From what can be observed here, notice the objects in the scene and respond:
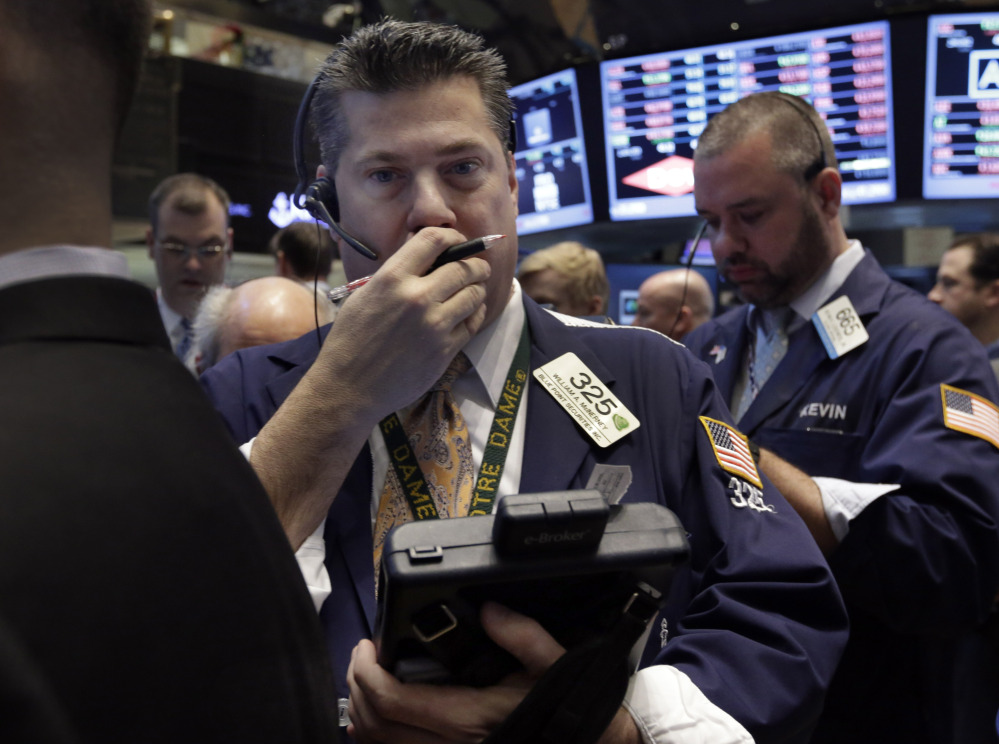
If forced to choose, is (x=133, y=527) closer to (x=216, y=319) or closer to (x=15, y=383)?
(x=15, y=383)

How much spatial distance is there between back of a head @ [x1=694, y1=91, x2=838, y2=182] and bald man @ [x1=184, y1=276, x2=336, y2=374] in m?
1.05

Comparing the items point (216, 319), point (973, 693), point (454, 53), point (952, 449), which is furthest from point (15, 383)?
point (973, 693)

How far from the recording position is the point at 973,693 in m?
2.15

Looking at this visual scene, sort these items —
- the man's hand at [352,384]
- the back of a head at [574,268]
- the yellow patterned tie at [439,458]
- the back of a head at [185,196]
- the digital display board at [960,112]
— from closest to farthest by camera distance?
the man's hand at [352,384]
the yellow patterned tie at [439,458]
the digital display board at [960,112]
the back of a head at [574,268]
the back of a head at [185,196]

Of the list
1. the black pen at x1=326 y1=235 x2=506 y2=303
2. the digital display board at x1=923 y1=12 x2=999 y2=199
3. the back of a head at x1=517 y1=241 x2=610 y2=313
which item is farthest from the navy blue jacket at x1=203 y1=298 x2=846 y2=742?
the digital display board at x1=923 y1=12 x2=999 y2=199

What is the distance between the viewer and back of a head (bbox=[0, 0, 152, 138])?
545mm

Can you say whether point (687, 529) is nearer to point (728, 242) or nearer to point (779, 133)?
point (728, 242)

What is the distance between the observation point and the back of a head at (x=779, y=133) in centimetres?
221

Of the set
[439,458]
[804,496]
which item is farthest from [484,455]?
[804,496]

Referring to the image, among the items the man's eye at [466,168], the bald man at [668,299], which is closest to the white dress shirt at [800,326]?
the man's eye at [466,168]

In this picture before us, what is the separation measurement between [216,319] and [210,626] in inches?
79.4

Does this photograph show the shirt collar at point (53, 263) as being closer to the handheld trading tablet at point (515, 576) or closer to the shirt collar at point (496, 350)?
the handheld trading tablet at point (515, 576)

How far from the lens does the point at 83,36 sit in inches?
22.2

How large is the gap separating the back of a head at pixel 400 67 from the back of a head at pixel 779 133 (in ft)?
3.31
